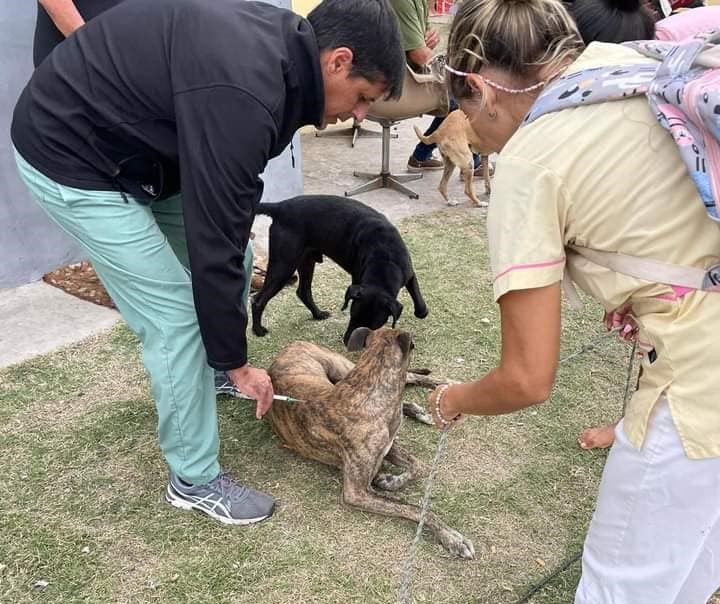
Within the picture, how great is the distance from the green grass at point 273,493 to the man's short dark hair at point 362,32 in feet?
5.95

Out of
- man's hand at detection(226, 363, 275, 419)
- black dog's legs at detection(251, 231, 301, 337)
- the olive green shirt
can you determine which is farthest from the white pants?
the olive green shirt

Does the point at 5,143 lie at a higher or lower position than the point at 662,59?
lower

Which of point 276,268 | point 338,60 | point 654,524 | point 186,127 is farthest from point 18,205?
point 654,524

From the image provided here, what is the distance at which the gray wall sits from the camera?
4.23 m

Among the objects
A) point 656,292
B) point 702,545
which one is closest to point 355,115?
point 656,292

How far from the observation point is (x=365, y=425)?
277 centimetres

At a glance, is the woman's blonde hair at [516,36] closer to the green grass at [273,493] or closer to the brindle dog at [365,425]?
the brindle dog at [365,425]

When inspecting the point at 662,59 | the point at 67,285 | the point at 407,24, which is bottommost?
the point at 67,285

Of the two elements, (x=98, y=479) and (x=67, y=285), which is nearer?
(x=98, y=479)

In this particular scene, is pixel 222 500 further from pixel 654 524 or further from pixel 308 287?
pixel 308 287

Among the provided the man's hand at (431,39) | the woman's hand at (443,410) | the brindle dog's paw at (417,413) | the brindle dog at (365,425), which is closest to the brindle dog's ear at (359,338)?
the brindle dog at (365,425)

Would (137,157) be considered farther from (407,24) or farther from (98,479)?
(407,24)

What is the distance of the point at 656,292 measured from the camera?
1405 millimetres

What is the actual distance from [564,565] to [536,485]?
457mm
